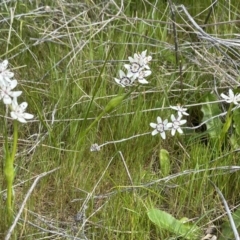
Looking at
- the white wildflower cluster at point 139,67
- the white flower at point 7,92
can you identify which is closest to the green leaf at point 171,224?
the white wildflower cluster at point 139,67

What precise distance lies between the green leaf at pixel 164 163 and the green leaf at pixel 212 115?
0.52ft

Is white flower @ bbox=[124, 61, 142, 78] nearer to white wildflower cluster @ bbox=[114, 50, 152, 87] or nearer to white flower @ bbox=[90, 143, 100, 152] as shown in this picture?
white wildflower cluster @ bbox=[114, 50, 152, 87]

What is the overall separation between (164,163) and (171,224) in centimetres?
22

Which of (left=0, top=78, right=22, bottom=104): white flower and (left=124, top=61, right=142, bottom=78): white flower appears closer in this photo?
(left=0, top=78, right=22, bottom=104): white flower

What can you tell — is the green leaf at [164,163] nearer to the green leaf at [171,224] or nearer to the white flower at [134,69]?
the green leaf at [171,224]

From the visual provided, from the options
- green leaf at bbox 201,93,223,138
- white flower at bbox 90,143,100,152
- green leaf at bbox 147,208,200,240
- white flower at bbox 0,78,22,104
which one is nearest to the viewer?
white flower at bbox 0,78,22,104

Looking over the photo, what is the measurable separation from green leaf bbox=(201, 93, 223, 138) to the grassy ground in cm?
1

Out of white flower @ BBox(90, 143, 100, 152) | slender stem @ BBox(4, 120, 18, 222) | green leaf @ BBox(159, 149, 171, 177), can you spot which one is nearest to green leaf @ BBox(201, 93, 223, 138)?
green leaf @ BBox(159, 149, 171, 177)

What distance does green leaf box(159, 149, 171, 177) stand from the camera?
143 centimetres

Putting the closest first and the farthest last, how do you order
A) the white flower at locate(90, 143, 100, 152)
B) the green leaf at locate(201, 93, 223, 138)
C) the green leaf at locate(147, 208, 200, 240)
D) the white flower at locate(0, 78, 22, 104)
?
the white flower at locate(0, 78, 22, 104) < the green leaf at locate(147, 208, 200, 240) < the white flower at locate(90, 143, 100, 152) < the green leaf at locate(201, 93, 223, 138)

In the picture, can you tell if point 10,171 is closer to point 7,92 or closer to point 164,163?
point 7,92

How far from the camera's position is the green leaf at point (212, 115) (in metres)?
1.54

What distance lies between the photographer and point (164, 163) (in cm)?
144

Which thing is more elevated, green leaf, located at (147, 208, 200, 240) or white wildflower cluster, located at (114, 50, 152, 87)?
white wildflower cluster, located at (114, 50, 152, 87)
